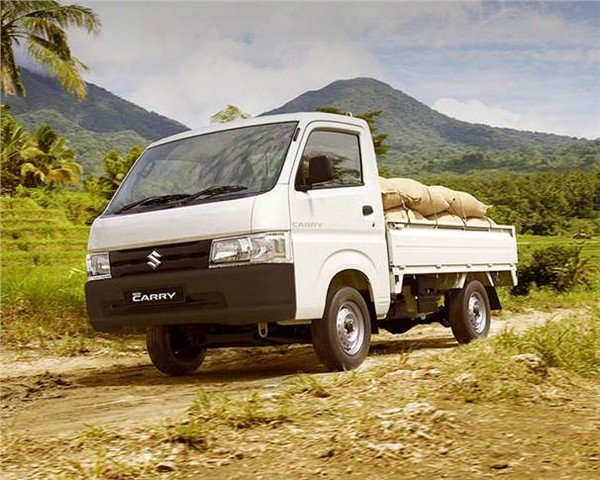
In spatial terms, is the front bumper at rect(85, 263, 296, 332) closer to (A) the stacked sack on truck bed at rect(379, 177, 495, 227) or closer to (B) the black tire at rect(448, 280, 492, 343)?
(A) the stacked sack on truck bed at rect(379, 177, 495, 227)

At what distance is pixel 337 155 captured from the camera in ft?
25.0

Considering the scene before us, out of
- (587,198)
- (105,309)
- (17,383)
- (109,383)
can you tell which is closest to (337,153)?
(105,309)

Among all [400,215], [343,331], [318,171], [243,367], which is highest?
[318,171]

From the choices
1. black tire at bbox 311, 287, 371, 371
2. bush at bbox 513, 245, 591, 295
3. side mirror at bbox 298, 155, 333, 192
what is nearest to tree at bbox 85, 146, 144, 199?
bush at bbox 513, 245, 591, 295

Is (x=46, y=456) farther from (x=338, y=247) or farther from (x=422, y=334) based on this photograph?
(x=422, y=334)

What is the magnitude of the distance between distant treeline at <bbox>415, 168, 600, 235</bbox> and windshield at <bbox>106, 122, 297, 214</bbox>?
4303 cm

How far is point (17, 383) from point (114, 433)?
329cm

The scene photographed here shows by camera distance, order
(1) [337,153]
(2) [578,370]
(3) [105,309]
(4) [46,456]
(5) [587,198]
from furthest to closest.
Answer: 1. (5) [587,198]
2. (1) [337,153]
3. (3) [105,309]
4. (2) [578,370]
5. (4) [46,456]

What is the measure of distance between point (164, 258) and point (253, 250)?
2.66 feet

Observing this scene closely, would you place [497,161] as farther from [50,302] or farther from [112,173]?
[50,302]

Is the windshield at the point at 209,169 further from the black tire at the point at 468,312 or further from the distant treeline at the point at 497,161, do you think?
the distant treeline at the point at 497,161

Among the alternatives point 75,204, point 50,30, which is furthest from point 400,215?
point 75,204

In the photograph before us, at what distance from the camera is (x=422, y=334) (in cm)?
1220

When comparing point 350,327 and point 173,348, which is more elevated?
point 350,327
